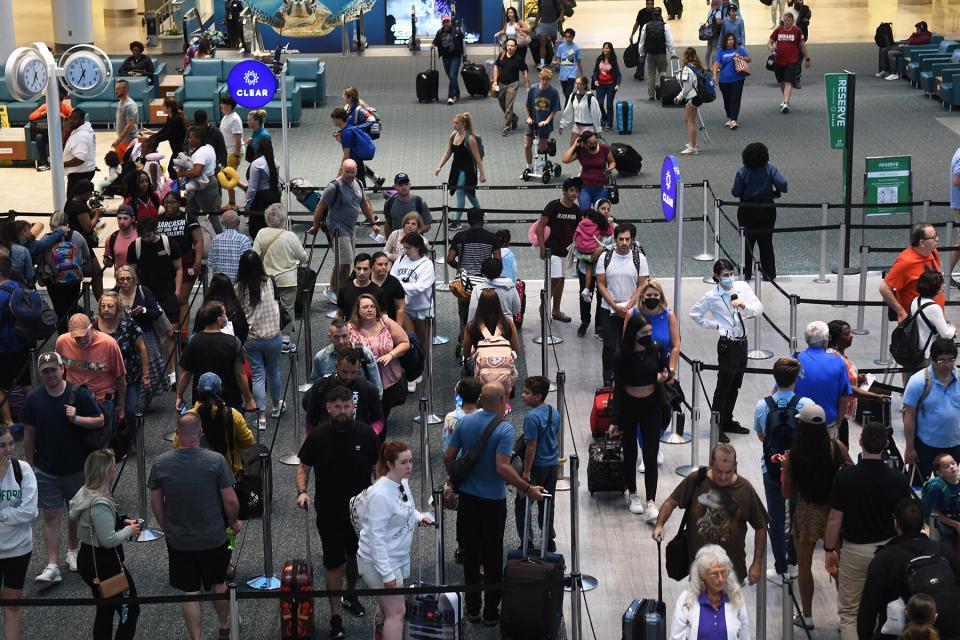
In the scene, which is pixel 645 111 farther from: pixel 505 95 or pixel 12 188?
pixel 12 188

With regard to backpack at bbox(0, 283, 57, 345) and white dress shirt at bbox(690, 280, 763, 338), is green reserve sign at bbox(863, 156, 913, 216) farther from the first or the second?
backpack at bbox(0, 283, 57, 345)

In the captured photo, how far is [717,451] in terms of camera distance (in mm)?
8359

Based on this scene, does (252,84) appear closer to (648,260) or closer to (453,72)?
(648,260)

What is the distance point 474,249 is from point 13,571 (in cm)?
588

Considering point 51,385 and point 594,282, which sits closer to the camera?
point 51,385

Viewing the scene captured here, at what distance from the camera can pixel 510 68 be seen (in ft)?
80.9

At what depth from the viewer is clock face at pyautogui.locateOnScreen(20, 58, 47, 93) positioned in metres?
16.5

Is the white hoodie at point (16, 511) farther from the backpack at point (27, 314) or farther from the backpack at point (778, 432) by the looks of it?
the backpack at point (778, 432)

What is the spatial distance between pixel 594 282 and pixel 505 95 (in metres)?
10.9

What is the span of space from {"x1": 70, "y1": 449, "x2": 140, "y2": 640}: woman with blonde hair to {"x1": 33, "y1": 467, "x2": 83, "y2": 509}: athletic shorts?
4.28 ft

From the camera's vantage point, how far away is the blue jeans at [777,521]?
935 centimetres

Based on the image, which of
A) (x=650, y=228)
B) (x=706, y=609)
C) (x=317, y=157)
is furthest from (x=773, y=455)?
(x=317, y=157)

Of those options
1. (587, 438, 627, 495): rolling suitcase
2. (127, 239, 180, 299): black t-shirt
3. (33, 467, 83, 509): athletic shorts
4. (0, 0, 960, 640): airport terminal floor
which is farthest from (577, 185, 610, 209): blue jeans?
(33, 467, 83, 509): athletic shorts

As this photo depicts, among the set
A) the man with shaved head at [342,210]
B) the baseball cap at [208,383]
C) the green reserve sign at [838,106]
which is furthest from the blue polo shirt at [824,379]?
the green reserve sign at [838,106]
